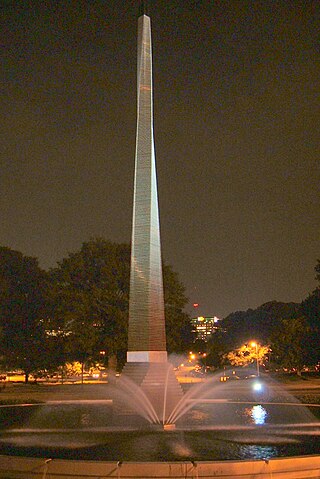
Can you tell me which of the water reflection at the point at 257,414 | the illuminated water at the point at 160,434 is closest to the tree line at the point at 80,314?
the illuminated water at the point at 160,434

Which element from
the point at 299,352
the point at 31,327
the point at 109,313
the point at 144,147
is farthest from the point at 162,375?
the point at 299,352

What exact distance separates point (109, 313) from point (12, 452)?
112ft

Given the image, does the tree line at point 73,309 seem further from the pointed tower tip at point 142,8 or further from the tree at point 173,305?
the pointed tower tip at point 142,8

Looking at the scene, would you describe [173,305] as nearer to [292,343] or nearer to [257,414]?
[292,343]

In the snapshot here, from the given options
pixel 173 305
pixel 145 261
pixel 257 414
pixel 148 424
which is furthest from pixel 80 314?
pixel 148 424

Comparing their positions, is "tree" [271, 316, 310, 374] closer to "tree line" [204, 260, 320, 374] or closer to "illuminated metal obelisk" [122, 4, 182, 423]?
"tree line" [204, 260, 320, 374]

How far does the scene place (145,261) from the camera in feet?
99.3

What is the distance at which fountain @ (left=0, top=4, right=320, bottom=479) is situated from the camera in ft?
40.8

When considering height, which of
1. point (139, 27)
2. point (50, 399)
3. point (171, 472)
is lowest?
point (171, 472)

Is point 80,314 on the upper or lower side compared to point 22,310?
lower

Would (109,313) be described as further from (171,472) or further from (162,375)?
(171,472)

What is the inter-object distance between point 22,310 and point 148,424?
119 ft

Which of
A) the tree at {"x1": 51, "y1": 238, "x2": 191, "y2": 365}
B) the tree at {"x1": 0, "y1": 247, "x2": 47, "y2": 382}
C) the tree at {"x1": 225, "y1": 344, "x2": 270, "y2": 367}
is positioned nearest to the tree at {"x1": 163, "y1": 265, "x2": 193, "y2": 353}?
the tree at {"x1": 51, "y1": 238, "x2": 191, "y2": 365}

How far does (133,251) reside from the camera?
101ft
